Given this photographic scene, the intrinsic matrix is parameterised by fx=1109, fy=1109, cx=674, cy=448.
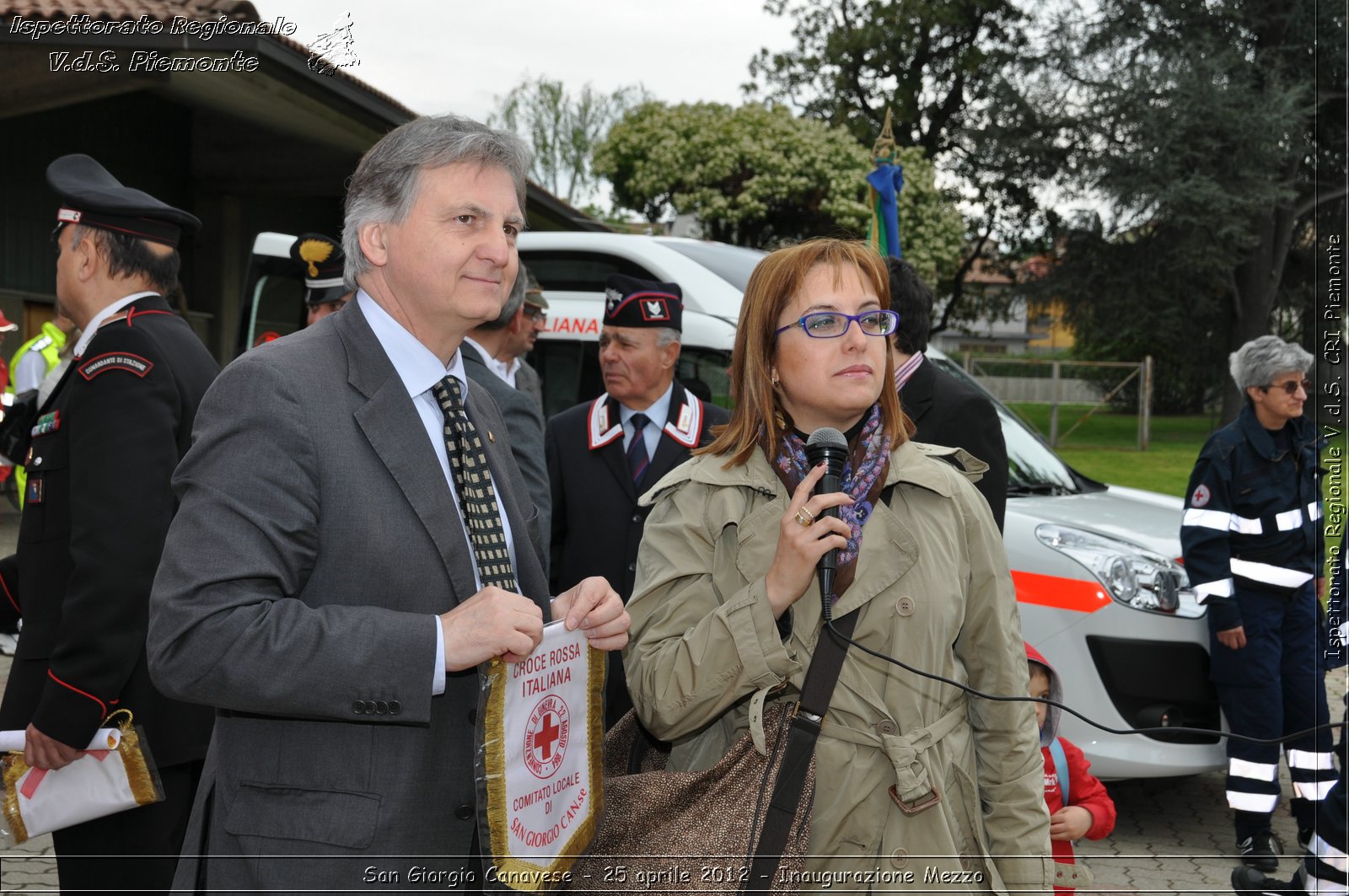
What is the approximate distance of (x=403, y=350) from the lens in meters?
2.08

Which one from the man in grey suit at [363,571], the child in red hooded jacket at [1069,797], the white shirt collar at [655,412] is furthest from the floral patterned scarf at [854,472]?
the white shirt collar at [655,412]

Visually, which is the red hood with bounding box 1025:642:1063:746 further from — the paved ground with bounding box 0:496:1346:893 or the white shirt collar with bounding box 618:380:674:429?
the white shirt collar with bounding box 618:380:674:429

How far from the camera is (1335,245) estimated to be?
538 cm

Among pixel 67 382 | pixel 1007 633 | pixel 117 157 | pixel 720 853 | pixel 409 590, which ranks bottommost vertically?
pixel 720 853

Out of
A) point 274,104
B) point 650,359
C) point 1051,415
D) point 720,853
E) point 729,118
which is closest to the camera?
point 720,853

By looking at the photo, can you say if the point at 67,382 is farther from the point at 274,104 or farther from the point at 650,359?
the point at 274,104

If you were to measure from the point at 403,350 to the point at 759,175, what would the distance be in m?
29.0

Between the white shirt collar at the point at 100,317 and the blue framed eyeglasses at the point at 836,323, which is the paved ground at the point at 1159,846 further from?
the blue framed eyeglasses at the point at 836,323

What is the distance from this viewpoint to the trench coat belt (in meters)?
2.16

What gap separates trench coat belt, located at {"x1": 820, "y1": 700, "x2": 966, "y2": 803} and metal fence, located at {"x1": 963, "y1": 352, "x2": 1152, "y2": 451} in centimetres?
2628

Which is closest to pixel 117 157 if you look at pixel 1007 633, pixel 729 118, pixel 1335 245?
pixel 1335 245

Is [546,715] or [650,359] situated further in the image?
[650,359]

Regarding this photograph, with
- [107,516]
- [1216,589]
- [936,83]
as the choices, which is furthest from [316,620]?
[936,83]

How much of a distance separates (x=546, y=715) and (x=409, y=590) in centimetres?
37
